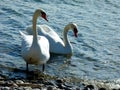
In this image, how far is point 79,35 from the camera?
16.1 meters

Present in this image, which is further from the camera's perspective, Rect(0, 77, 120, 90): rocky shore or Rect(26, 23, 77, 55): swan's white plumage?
Rect(26, 23, 77, 55): swan's white plumage

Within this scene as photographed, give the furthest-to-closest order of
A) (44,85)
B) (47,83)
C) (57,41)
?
(57,41), (47,83), (44,85)

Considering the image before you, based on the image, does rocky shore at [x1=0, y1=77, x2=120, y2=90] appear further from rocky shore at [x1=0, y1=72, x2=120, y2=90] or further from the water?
the water

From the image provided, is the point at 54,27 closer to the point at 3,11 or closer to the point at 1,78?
the point at 3,11

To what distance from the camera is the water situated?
13.0 meters

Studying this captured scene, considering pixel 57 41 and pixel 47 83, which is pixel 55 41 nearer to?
pixel 57 41

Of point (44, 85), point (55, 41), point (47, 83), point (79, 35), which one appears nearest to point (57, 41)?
point (55, 41)

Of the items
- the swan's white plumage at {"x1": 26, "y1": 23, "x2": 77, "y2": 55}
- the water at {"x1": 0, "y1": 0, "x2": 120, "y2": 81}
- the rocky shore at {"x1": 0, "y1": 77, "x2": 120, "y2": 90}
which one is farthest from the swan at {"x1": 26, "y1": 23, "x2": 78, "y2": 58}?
the rocky shore at {"x1": 0, "y1": 77, "x2": 120, "y2": 90}

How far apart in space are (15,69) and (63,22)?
520 cm

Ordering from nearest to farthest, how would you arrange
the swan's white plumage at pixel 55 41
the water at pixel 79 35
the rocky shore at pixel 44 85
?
the rocky shore at pixel 44 85, the water at pixel 79 35, the swan's white plumage at pixel 55 41

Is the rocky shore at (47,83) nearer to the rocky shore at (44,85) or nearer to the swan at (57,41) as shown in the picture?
the rocky shore at (44,85)

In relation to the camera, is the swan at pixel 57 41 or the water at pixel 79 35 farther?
the swan at pixel 57 41

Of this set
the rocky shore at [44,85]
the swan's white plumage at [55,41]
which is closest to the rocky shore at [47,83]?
the rocky shore at [44,85]

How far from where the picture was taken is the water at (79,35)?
13.0m
